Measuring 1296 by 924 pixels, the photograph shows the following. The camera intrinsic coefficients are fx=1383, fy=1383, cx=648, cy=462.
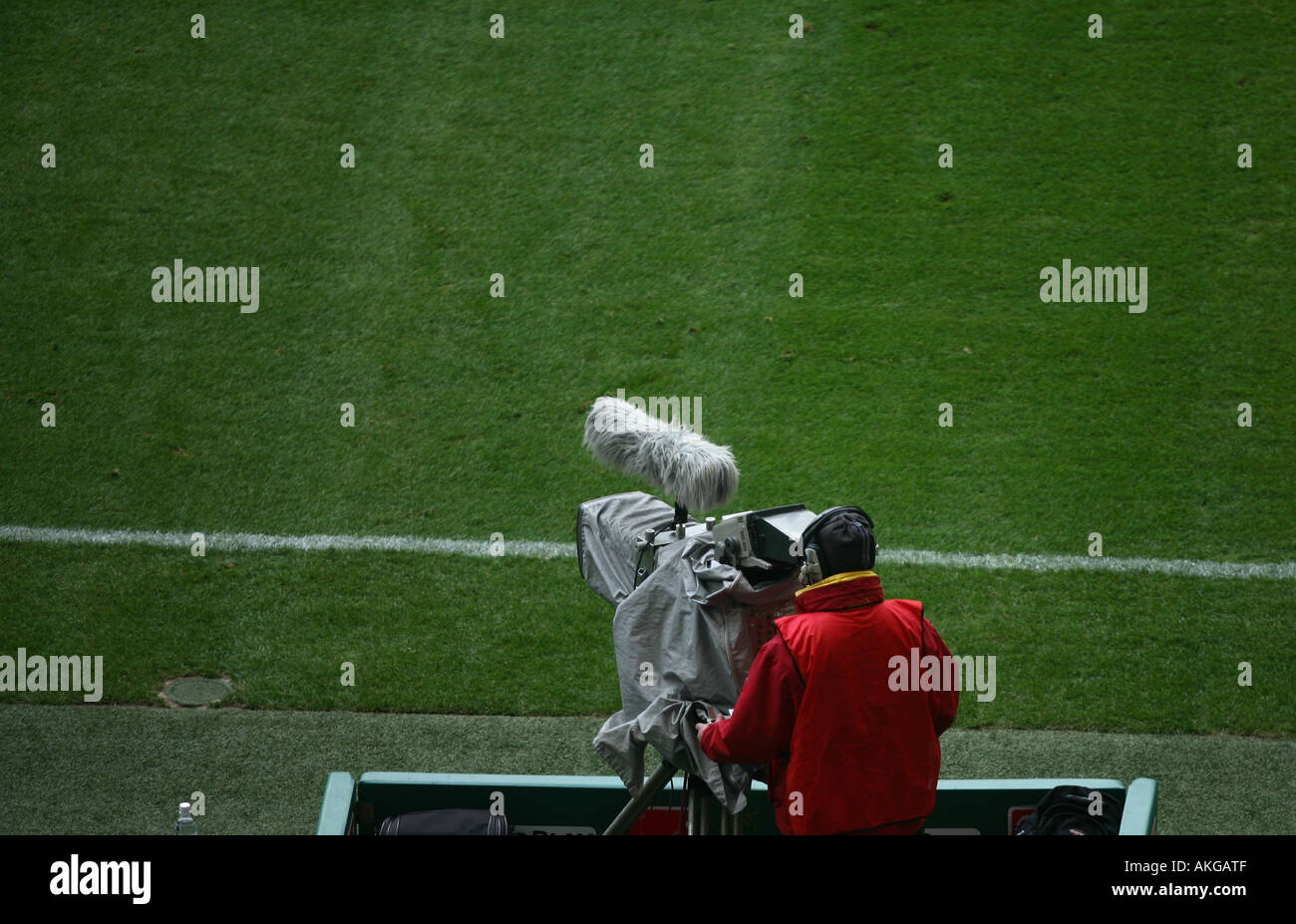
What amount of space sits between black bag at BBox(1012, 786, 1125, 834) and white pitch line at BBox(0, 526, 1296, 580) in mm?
2341

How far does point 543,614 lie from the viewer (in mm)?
5926

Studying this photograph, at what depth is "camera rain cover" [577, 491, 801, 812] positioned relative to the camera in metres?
3.34

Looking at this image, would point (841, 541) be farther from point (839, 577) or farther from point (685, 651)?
point (685, 651)

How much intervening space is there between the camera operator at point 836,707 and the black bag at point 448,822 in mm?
956

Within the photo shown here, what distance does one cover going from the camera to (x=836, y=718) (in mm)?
3238

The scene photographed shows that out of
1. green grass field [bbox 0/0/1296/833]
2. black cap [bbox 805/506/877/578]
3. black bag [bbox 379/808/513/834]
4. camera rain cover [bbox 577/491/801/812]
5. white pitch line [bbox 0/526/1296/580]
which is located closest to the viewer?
black cap [bbox 805/506/877/578]

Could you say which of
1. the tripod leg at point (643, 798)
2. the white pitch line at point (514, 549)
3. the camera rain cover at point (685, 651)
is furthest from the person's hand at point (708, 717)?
the white pitch line at point (514, 549)

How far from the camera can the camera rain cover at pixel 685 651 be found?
11.0 ft

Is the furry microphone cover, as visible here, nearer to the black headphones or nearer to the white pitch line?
the black headphones

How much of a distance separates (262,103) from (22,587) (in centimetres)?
397

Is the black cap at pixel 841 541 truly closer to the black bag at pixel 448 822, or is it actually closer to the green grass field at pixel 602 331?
the black bag at pixel 448 822

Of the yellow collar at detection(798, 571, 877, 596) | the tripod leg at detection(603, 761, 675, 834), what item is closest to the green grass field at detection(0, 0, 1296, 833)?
the tripod leg at detection(603, 761, 675, 834)
